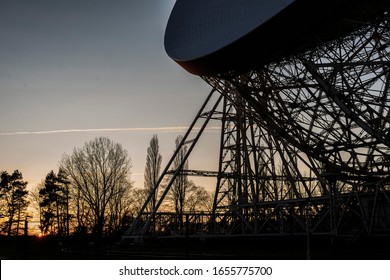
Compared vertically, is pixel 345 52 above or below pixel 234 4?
below

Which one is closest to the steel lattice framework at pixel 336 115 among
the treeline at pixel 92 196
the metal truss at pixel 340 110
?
the metal truss at pixel 340 110

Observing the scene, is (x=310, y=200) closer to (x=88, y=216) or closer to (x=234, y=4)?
(x=234, y=4)

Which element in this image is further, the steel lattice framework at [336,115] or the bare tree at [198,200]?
the bare tree at [198,200]

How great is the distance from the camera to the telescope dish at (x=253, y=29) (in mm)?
21219

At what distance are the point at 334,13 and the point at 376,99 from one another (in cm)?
611

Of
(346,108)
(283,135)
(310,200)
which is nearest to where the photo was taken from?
(346,108)

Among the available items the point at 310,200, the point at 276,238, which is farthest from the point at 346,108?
the point at 276,238

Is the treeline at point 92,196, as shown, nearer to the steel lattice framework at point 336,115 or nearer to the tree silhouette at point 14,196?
the tree silhouette at point 14,196

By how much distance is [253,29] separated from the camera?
22016 mm

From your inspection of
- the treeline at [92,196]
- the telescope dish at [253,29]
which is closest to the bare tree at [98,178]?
the treeline at [92,196]

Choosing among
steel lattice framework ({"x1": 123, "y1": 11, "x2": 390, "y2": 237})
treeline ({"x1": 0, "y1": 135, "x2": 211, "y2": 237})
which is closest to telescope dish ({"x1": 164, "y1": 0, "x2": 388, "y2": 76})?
steel lattice framework ({"x1": 123, "y1": 11, "x2": 390, "y2": 237})

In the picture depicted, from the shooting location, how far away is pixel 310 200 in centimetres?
3688

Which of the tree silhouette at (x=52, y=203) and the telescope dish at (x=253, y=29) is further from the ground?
the telescope dish at (x=253, y=29)

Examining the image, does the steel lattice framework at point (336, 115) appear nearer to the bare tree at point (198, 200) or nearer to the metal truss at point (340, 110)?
the metal truss at point (340, 110)
